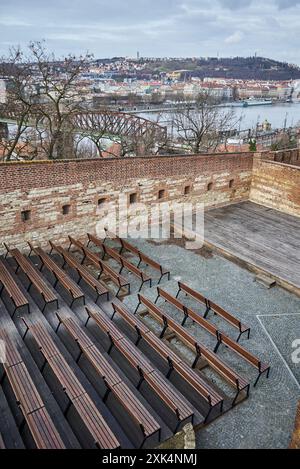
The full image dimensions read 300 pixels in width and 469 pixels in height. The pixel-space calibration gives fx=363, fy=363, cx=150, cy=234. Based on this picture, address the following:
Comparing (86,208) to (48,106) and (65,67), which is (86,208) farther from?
(48,106)

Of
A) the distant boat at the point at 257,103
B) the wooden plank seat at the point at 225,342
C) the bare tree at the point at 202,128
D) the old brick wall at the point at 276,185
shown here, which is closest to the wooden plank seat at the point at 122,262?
the wooden plank seat at the point at 225,342

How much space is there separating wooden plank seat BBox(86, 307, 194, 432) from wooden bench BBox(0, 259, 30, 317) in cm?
160

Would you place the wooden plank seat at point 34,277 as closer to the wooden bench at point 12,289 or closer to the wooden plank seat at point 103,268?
the wooden bench at point 12,289

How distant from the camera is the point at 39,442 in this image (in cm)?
484

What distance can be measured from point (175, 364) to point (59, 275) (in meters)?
3.97

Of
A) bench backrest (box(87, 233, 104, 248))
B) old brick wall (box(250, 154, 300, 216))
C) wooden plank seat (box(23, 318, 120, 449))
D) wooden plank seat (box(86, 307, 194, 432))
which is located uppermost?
old brick wall (box(250, 154, 300, 216))

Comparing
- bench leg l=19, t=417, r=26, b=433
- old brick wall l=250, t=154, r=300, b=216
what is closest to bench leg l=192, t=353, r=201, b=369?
bench leg l=19, t=417, r=26, b=433

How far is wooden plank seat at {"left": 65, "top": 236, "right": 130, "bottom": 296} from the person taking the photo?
9.06 meters

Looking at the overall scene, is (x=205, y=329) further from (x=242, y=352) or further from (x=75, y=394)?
(x=75, y=394)

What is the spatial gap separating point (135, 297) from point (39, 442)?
442cm

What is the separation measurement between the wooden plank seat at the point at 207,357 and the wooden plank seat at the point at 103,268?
1281mm

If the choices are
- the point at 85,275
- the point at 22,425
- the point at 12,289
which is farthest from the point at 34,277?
the point at 22,425

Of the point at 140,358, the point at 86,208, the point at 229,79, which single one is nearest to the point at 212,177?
the point at 86,208

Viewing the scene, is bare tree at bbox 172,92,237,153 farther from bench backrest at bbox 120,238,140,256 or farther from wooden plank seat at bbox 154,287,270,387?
wooden plank seat at bbox 154,287,270,387
